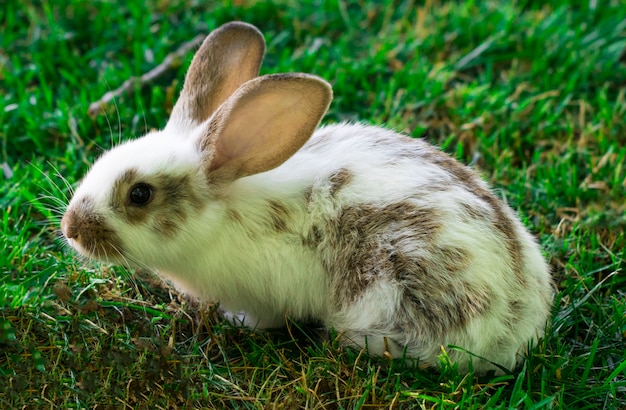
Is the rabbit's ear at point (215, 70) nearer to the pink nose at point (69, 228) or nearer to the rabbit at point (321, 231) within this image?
the rabbit at point (321, 231)

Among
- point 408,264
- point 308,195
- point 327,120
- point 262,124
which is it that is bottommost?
point 327,120

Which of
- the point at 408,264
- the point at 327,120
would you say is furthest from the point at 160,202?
the point at 327,120

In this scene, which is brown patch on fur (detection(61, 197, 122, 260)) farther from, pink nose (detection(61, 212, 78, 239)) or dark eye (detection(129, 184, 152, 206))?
dark eye (detection(129, 184, 152, 206))

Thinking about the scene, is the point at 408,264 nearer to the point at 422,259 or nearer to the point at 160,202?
the point at 422,259

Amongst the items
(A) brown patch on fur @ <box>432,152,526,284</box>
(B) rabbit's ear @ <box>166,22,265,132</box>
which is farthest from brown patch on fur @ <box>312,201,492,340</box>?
(B) rabbit's ear @ <box>166,22,265,132</box>

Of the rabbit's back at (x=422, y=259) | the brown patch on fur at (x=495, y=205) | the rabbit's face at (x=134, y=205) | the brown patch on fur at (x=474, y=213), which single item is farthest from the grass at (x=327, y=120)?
the brown patch on fur at (x=474, y=213)

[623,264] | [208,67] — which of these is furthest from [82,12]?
[623,264]
